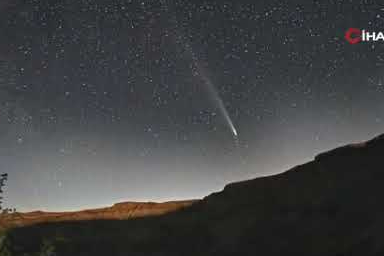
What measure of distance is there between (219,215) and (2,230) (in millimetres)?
35190

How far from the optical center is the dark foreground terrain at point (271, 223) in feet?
88.6

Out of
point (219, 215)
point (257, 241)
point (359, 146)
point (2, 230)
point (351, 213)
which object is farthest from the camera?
point (219, 215)

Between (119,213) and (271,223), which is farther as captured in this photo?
(119,213)

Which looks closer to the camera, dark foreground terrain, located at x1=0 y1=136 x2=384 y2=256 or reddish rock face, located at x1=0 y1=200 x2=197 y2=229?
dark foreground terrain, located at x1=0 y1=136 x2=384 y2=256

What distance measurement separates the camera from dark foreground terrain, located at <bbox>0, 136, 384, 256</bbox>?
88.6ft

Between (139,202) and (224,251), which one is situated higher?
(139,202)

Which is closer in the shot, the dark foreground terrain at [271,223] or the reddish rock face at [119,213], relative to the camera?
the dark foreground terrain at [271,223]

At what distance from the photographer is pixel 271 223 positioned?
108ft

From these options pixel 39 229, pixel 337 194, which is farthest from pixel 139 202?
pixel 337 194

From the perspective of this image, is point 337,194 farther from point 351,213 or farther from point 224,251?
point 224,251

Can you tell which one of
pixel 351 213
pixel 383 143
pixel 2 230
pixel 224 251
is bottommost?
pixel 224 251

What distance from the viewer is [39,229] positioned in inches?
1629

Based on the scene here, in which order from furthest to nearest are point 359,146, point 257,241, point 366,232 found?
point 359,146
point 257,241
point 366,232

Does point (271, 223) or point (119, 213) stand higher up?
point (119, 213)
